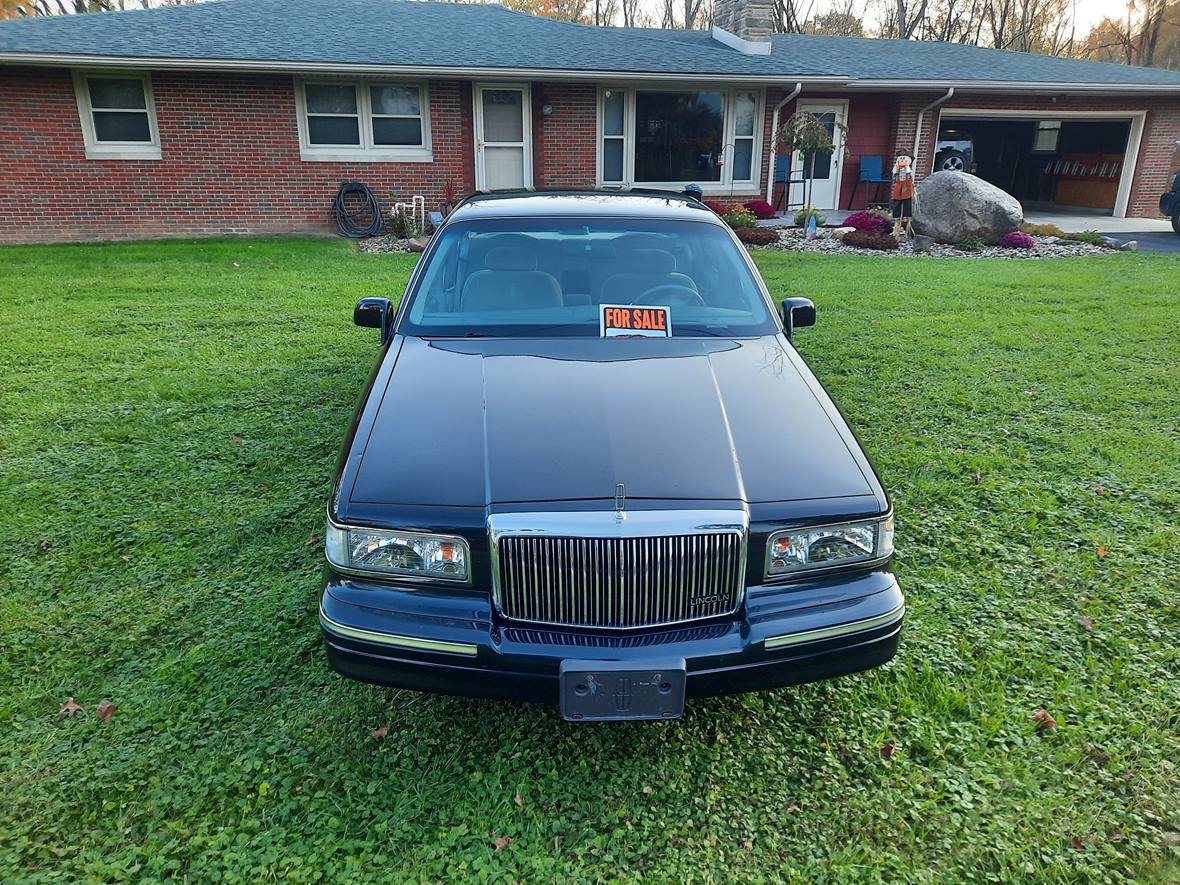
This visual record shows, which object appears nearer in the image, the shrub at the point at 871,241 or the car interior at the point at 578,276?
the car interior at the point at 578,276

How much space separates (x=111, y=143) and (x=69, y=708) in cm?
1367

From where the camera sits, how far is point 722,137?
1595 cm

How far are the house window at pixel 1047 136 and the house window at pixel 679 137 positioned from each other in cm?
1078

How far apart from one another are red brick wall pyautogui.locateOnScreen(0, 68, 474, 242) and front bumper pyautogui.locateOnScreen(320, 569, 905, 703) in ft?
44.0

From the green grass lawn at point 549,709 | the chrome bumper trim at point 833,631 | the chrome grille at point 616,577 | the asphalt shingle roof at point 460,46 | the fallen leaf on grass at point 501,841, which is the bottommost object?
the fallen leaf on grass at point 501,841

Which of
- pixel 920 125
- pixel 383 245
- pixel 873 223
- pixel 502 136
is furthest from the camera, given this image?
pixel 920 125

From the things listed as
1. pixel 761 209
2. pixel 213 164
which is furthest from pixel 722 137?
pixel 213 164

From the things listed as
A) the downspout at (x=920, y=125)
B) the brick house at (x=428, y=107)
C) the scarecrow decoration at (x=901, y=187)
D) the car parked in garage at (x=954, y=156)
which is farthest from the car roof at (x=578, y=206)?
the car parked in garage at (x=954, y=156)

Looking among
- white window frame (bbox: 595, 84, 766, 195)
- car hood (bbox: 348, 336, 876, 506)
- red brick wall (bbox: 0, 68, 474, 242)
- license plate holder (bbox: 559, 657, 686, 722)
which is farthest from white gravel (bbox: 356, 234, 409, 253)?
license plate holder (bbox: 559, 657, 686, 722)

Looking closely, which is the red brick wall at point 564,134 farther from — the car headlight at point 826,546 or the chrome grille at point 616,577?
the chrome grille at point 616,577

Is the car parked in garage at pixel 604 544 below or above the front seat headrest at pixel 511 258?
below

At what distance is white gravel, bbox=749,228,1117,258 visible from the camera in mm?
12688

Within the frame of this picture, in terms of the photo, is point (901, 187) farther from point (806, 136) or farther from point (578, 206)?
point (578, 206)

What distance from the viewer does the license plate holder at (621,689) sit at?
7.22 ft
